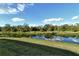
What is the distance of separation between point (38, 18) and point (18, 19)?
0.27 meters

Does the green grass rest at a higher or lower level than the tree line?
lower

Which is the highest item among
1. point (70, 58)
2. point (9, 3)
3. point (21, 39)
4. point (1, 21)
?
point (9, 3)

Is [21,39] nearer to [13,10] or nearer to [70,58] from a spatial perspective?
[13,10]

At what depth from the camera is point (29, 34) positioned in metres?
3.79

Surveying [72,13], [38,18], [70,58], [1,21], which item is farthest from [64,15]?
[1,21]

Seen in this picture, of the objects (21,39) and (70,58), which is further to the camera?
(21,39)

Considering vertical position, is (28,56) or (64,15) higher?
(64,15)

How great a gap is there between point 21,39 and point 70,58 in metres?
0.74

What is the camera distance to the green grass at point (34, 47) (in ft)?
11.8

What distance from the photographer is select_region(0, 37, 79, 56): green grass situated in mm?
3611

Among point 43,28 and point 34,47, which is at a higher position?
point 43,28

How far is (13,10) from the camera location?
3.71 meters

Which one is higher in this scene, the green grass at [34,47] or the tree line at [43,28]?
the tree line at [43,28]

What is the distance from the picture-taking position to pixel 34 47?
3709 millimetres
